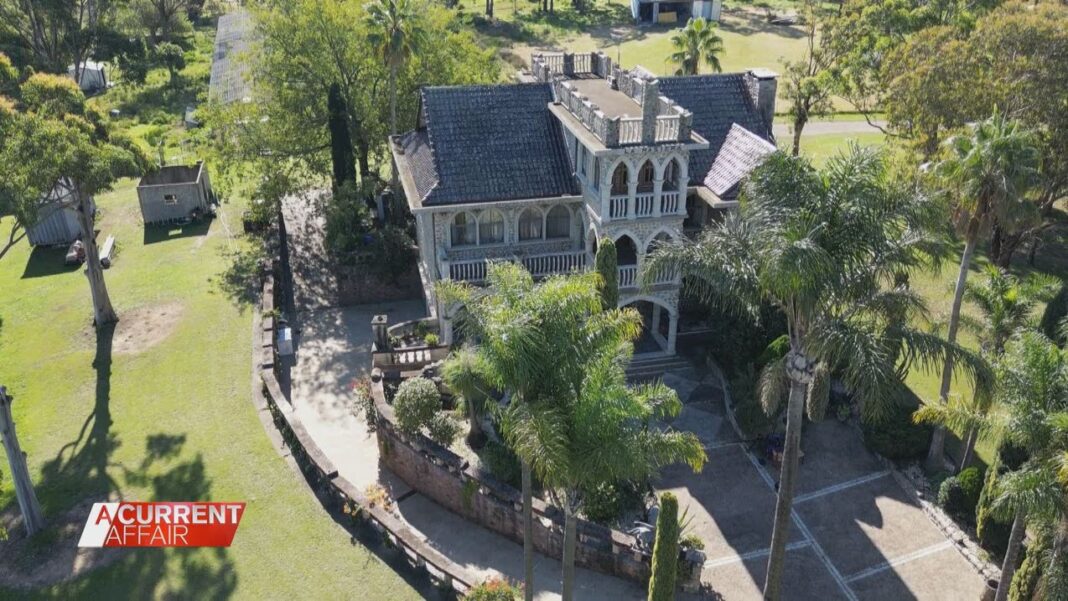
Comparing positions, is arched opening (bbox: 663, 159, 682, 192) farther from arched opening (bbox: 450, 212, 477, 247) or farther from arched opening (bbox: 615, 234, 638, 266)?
arched opening (bbox: 450, 212, 477, 247)

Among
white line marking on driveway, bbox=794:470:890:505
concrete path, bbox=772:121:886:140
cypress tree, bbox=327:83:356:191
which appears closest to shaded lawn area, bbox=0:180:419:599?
cypress tree, bbox=327:83:356:191

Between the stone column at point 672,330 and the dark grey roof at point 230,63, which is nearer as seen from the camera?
the stone column at point 672,330

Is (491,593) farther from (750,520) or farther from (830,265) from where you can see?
(830,265)

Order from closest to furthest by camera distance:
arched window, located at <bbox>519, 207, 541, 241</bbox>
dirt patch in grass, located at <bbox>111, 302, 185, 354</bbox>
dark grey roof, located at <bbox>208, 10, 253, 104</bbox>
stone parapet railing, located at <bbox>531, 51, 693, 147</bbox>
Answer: stone parapet railing, located at <bbox>531, 51, 693, 147</bbox>, arched window, located at <bbox>519, 207, 541, 241</bbox>, dirt patch in grass, located at <bbox>111, 302, 185, 354</bbox>, dark grey roof, located at <bbox>208, 10, 253, 104</bbox>

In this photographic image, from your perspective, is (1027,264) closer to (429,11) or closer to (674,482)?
(674,482)

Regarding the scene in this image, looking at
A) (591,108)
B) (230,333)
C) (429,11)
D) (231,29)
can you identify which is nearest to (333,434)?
(230,333)

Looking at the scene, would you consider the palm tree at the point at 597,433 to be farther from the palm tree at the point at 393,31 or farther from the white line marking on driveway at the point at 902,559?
the palm tree at the point at 393,31

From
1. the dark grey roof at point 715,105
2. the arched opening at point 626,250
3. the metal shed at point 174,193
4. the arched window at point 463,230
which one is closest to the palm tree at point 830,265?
the arched opening at point 626,250
